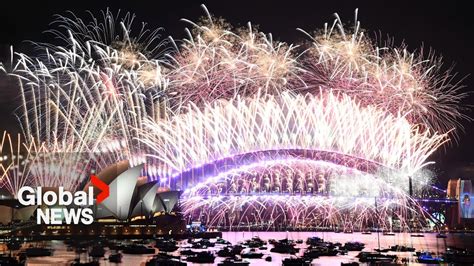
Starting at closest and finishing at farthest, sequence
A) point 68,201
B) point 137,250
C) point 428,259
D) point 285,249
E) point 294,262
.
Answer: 1. point 294,262
2. point 428,259
3. point 137,250
4. point 285,249
5. point 68,201

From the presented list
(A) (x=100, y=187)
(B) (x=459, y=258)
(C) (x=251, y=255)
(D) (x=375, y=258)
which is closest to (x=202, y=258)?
(C) (x=251, y=255)

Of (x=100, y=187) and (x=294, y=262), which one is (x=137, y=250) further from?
(x=100, y=187)

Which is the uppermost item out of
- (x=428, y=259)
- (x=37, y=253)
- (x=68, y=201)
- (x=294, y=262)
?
(x=68, y=201)

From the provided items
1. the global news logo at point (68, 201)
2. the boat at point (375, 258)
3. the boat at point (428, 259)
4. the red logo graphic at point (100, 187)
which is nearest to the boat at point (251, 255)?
the boat at point (375, 258)

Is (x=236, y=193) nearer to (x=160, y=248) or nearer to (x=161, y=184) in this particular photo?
(x=161, y=184)

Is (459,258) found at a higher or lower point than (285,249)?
lower

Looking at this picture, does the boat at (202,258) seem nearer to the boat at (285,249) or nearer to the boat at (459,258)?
the boat at (285,249)

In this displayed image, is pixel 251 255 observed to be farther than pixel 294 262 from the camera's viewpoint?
Yes

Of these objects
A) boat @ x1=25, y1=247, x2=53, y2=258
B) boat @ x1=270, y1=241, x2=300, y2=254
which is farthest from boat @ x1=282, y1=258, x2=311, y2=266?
boat @ x1=25, y1=247, x2=53, y2=258

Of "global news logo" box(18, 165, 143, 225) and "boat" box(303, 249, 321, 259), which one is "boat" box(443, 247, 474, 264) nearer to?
"boat" box(303, 249, 321, 259)
